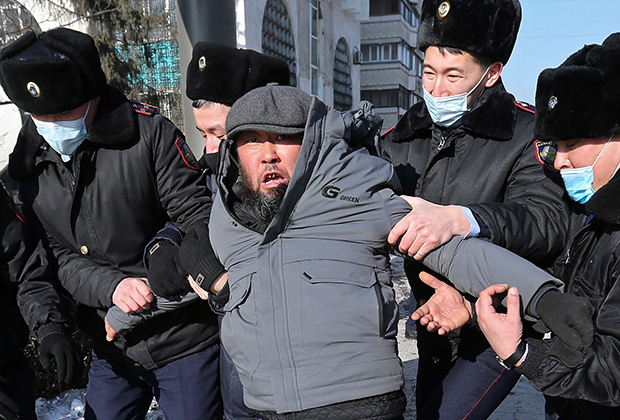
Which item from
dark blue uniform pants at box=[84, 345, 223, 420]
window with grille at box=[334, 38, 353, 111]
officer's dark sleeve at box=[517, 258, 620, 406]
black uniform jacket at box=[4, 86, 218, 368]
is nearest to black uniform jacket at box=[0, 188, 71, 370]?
black uniform jacket at box=[4, 86, 218, 368]

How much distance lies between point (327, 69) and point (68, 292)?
62.9ft

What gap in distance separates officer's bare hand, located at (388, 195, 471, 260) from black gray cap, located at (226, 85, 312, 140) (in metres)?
0.47

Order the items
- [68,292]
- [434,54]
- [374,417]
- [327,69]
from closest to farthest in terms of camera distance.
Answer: [374,417], [434,54], [68,292], [327,69]

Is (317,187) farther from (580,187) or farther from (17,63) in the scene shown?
(17,63)

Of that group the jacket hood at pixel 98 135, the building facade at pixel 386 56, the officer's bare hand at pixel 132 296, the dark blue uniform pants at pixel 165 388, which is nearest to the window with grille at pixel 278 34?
the jacket hood at pixel 98 135

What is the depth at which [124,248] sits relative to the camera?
244 centimetres

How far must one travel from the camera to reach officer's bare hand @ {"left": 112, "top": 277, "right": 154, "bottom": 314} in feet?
7.34

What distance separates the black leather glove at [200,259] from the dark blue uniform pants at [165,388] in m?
0.60

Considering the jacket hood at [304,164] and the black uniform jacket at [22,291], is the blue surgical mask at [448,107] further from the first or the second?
the black uniform jacket at [22,291]

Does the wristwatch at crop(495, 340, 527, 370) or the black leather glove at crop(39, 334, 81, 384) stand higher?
the wristwatch at crop(495, 340, 527, 370)

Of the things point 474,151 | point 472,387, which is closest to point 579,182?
point 474,151

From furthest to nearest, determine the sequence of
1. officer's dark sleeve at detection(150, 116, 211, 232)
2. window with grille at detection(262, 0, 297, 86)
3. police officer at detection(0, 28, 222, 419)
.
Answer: window with grille at detection(262, 0, 297, 86) → officer's dark sleeve at detection(150, 116, 211, 232) → police officer at detection(0, 28, 222, 419)

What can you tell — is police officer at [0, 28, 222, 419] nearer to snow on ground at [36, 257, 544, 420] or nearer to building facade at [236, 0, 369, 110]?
snow on ground at [36, 257, 544, 420]

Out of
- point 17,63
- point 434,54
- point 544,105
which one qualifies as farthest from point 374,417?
point 17,63
